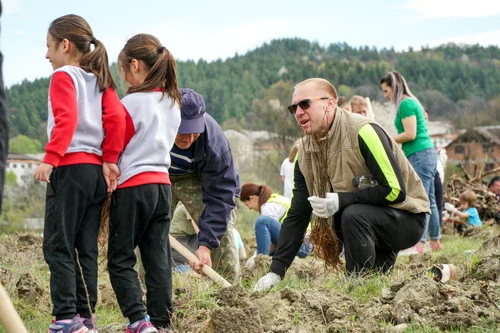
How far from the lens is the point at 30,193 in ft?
144

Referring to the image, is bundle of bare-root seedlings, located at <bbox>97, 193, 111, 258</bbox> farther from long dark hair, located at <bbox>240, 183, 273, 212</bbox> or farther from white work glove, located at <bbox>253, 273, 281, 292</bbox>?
long dark hair, located at <bbox>240, 183, 273, 212</bbox>

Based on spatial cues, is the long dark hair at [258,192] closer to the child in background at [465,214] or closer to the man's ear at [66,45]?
the man's ear at [66,45]

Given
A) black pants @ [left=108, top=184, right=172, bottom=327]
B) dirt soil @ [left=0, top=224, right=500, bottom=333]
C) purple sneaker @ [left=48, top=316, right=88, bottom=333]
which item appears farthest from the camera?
black pants @ [left=108, top=184, right=172, bottom=327]

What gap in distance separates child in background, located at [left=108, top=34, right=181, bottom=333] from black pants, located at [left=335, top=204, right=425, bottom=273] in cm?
158

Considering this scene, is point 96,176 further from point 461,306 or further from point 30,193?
point 30,193

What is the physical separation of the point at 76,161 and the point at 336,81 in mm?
80781

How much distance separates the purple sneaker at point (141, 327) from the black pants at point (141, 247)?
4 cm

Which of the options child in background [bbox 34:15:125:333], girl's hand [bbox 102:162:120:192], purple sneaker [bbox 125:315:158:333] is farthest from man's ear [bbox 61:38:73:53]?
purple sneaker [bbox 125:315:158:333]

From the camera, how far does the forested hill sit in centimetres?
4855

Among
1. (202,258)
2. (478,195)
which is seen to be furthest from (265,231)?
(478,195)

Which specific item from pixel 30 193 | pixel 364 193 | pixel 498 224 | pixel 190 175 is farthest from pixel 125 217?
pixel 30 193

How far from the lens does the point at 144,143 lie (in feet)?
12.8

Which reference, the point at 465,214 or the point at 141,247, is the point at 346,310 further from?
the point at 465,214

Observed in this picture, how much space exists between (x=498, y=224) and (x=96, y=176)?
1064 cm
